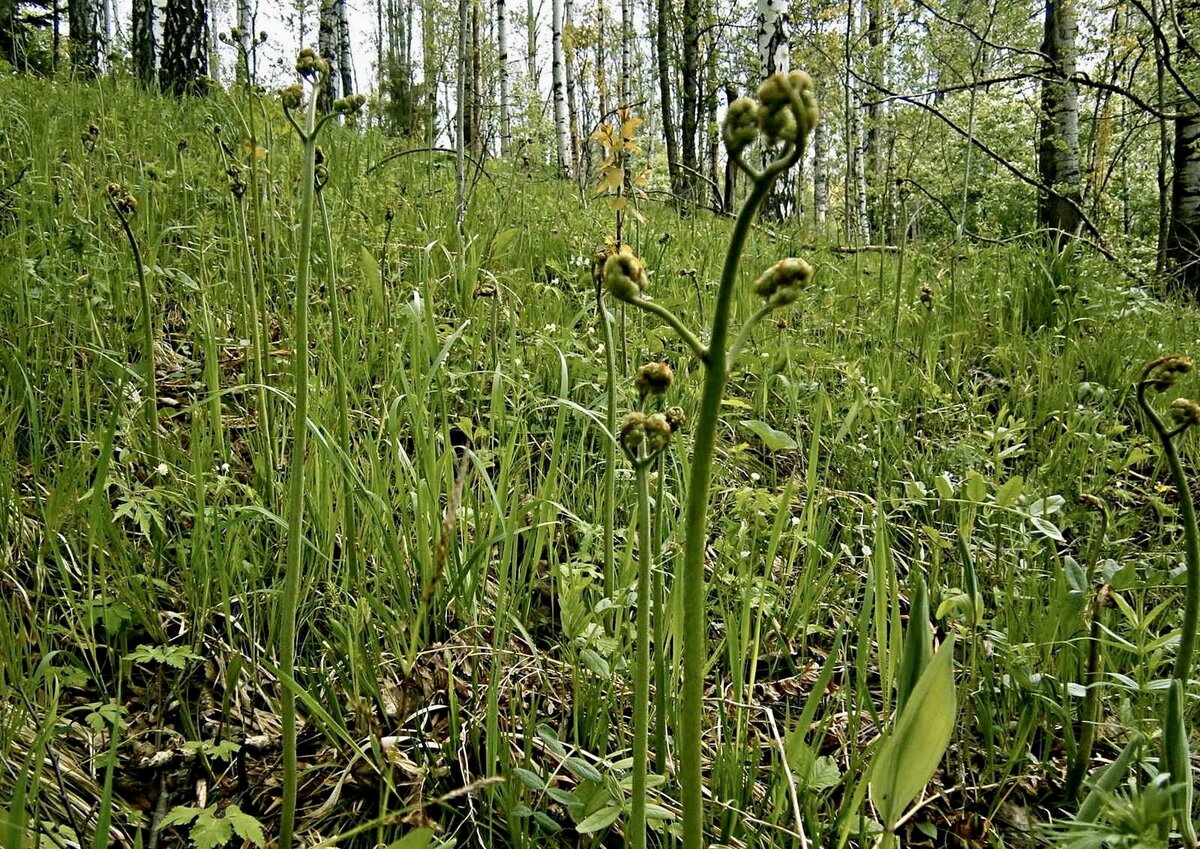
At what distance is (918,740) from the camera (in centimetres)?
70

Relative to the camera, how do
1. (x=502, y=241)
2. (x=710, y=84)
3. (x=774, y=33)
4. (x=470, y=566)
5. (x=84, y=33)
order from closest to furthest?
(x=470, y=566)
(x=502, y=241)
(x=774, y=33)
(x=84, y=33)
(x=710, y=84)

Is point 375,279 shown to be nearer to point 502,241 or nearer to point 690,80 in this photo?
point 502,241

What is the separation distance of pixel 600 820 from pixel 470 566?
52 cm

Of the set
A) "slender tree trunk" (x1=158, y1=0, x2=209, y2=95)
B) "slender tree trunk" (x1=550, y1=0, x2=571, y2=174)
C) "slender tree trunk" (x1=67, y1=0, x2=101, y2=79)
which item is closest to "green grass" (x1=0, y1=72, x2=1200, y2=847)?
"slender tree trunk" (x1=158, y1=0, x2=209, y2=95)

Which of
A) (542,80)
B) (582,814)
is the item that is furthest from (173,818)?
(542,80)

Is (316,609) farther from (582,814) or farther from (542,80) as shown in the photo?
(542,80)

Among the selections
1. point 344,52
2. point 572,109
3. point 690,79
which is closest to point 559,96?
point 572,109

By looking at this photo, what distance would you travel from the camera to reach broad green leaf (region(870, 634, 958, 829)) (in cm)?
66

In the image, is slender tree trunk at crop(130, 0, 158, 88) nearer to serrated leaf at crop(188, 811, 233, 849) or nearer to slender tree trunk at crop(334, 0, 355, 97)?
slender tree trunk at crop(334, 0, 355, 97)

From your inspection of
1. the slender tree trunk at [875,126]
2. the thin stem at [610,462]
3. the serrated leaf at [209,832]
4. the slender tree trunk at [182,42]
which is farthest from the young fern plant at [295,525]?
the slender tree trunk at [182,42]

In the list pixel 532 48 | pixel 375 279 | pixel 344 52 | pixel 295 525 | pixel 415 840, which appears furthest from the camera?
pixel 344 52

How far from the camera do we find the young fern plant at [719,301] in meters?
0.51

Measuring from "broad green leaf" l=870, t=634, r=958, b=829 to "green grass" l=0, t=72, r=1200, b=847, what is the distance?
0.15 meters

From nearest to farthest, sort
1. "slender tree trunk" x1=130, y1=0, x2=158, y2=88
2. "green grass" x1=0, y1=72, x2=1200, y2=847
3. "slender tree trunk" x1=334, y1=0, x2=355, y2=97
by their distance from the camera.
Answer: "green grass" x1=0, y1=72, x2=1200, y2=847
"slender tree trunk" x1=130, y1=0, x2=158, y2=88
"slender tree trunk" x1=334, y1=0, x2=355, y2=97
